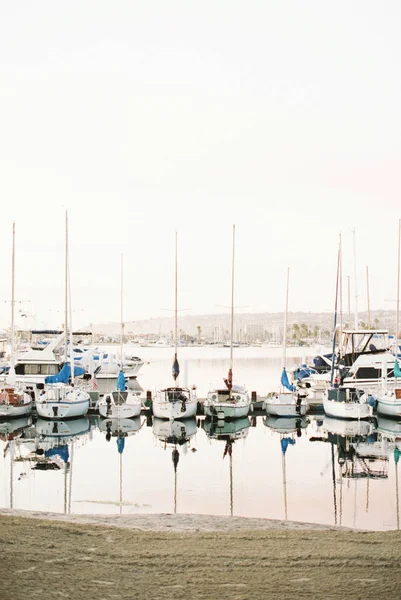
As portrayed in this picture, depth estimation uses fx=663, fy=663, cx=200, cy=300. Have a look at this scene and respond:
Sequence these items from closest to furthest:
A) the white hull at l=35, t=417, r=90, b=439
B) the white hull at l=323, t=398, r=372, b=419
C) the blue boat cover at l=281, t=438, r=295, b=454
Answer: the blue boat cover at l=281, t=438, r=295, b=454 < the white hull at l=35, t=417, r=90, b=439 < the white hull at l=323, t=398, r=372, b=419

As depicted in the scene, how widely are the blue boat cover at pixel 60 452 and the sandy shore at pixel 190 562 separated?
13200mm

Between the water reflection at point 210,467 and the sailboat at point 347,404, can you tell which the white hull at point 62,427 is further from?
the sailboat at point 347,404

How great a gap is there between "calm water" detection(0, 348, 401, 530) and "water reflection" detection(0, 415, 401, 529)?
0.12ft

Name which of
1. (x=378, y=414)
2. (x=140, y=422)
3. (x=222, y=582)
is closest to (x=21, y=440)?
(x=140, y=422)

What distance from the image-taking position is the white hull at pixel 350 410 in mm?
33656

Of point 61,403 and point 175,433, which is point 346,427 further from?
point 61,403

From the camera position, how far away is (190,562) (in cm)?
927

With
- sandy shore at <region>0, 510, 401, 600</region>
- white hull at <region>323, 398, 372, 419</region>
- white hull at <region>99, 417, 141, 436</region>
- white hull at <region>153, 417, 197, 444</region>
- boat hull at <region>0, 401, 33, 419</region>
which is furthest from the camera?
white hull at <region>323, 398, 372, 419</region>

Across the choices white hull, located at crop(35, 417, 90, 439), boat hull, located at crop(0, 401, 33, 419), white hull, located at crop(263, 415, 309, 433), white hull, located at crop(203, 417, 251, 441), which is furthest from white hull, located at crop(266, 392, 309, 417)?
boat hull, located at crop(0, 401, 33, 419)

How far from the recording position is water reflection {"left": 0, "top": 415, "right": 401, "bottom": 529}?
57.1 feet

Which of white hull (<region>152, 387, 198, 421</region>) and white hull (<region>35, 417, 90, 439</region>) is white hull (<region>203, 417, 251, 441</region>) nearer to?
white hull (<region>152, 387, 198, 421</region>)

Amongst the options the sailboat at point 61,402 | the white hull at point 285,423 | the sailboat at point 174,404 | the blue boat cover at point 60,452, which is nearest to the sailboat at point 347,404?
the white hull at point 285,423

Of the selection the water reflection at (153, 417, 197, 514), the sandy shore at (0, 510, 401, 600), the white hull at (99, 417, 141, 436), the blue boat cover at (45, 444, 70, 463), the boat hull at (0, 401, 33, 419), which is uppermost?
the sandy shore at (0, 510, 401, 600)

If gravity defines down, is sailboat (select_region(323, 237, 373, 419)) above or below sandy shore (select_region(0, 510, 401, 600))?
below
